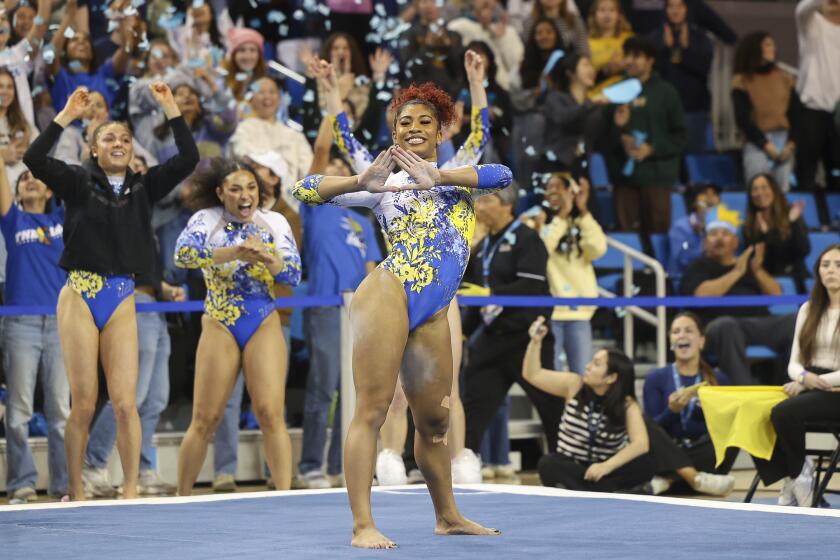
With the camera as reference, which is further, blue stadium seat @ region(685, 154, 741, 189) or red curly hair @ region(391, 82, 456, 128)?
blue stadium seat @ region(685, 154, 741, 189)

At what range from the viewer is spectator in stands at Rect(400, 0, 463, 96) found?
10.5 metres

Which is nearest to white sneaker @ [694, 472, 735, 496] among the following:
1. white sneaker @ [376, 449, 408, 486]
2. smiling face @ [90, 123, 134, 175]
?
white sneaker @ [376, 449, 408, 486]

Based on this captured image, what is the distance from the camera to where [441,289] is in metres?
5.30

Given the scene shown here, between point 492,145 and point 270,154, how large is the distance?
2.05m

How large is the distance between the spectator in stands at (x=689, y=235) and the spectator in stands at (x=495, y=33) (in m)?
1.68

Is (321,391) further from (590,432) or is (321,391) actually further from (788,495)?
(788,495)

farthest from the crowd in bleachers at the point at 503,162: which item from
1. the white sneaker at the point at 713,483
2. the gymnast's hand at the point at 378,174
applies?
the gymnast's hand at the point at 378,174

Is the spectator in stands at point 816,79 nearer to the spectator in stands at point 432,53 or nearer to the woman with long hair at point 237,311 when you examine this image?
the spectator in stands at point 432,53

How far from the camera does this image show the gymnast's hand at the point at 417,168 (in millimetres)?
5113

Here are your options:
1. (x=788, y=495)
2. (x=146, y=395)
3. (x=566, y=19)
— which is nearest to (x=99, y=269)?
(x=146, y=395)

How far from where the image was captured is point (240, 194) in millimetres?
7562

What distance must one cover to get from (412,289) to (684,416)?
421 cm

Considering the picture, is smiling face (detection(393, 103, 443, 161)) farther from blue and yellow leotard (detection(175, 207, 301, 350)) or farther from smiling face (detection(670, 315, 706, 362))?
smiling face (detection(670, 315, 706, 362))

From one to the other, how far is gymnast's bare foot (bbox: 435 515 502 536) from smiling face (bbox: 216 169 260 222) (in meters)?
2.65
